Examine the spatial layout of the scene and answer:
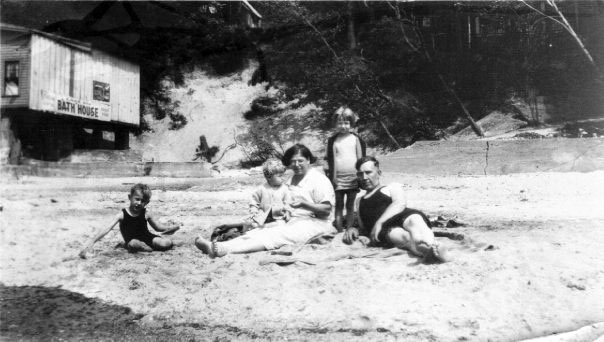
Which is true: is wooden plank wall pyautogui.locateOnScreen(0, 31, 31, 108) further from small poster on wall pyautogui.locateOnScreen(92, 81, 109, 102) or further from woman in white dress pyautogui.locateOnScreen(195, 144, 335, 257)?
woman in white dress pyautogui.locateOnScreen(195, 144, 335, 257)

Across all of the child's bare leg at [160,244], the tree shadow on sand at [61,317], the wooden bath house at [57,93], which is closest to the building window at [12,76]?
the wooden bath house at [57,93]

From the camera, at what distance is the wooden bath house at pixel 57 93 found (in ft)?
26.4

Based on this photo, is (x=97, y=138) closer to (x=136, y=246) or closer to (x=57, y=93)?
(x=57, y=93)

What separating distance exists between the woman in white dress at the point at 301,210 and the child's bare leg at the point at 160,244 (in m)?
0.62

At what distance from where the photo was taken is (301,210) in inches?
179

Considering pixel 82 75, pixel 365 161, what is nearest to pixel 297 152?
pixel 365 161

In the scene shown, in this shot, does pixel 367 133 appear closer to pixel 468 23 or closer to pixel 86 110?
pixel 468 23

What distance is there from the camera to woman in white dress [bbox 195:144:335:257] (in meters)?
4.33

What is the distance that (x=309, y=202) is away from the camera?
4.50m

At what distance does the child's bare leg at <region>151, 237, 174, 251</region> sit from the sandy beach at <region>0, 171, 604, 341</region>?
0.38 ft

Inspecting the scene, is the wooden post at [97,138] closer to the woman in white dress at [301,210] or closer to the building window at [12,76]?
the building window at [12,76]

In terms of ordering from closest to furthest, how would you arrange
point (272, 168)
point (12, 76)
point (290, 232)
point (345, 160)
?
point (290, 232), point (272, 168), point (345, 160), point (12, 76)

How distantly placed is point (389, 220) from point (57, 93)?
23.1 ft

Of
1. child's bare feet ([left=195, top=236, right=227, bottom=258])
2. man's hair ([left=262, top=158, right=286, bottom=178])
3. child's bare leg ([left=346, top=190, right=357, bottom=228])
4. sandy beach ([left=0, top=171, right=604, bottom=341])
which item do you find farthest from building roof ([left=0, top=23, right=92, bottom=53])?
child's bare leg ([left=346, top=190, right=357, bottom=228])
